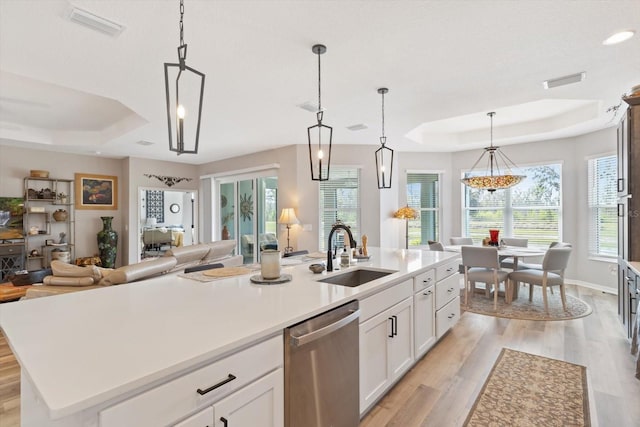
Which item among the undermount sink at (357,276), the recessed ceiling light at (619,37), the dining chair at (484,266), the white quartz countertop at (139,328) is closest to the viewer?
the white quartz countertop at (139,328)

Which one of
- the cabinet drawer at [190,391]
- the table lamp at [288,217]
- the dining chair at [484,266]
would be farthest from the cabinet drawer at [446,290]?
the table lamp at [288,217]

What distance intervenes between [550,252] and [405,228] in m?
2.96

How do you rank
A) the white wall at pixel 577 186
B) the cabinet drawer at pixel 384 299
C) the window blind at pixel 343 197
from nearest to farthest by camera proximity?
the cabinet drawer at pixel 384 299 → the white wall at pixel 577 186 → the window blind at pixel 343 197

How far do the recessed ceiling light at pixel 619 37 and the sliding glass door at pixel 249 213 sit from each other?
17.1ft

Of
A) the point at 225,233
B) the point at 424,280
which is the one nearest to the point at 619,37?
the point at 424,280

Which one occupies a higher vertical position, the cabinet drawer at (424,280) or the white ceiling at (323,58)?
the white ceiling at (323,58)

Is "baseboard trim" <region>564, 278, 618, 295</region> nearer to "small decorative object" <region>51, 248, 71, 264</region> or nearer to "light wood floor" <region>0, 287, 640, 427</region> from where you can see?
"light wood floor" <region>0, 287, 640, 427</region>

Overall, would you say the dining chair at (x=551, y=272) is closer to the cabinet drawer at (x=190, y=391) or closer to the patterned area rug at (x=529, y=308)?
the patterned area rug at (x=529, y=308)

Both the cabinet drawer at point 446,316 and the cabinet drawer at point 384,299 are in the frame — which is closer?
the cabinet drawer at point 384,299

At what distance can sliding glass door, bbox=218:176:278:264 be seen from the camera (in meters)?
6.71

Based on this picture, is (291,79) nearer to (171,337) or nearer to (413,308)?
(413,308)

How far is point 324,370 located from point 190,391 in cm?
75

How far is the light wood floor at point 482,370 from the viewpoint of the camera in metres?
2.11

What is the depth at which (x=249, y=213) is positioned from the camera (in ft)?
23.2
